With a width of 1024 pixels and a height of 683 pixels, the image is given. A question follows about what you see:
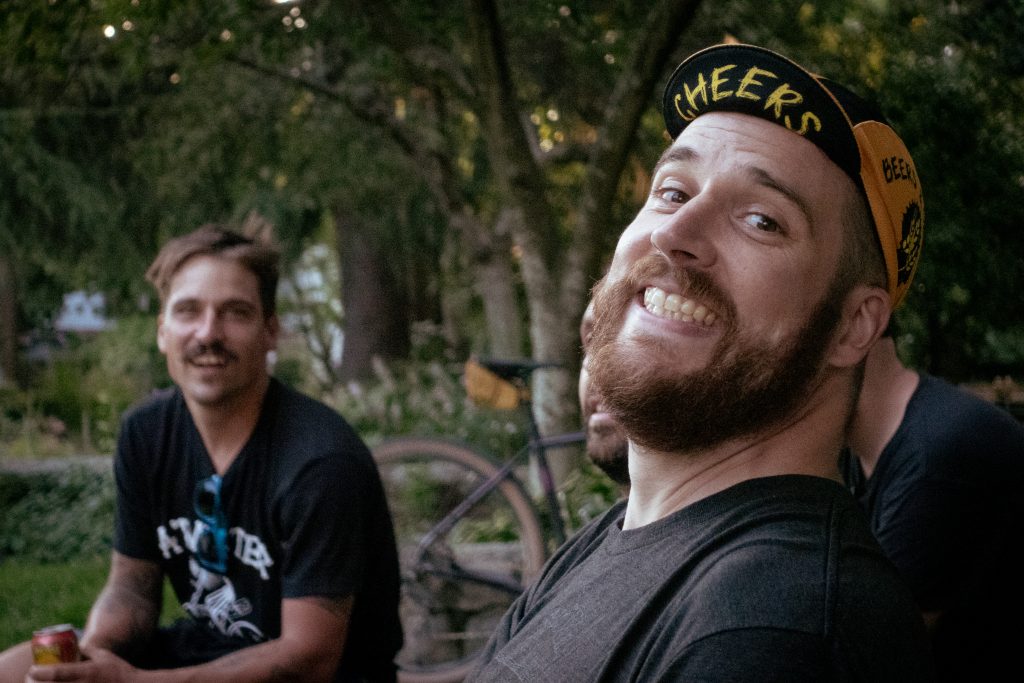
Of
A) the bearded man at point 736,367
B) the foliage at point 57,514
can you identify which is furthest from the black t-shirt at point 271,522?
the foliage at point 57,514

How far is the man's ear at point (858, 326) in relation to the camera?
56.8 inches

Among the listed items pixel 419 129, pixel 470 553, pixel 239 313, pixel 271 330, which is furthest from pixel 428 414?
pixel 239 313

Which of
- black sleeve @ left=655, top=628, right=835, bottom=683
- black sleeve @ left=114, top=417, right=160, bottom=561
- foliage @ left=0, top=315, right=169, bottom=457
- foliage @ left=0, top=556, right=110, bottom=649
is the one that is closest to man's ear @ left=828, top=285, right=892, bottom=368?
black sleeve @ left=655, top=628, right=835, bottom=683

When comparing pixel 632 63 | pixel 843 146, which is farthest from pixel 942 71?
pixel 843 146

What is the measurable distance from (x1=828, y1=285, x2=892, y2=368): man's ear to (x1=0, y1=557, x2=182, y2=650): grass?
4004mm

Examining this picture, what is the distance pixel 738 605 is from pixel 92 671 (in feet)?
5.92

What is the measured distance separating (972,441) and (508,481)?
2486 mm

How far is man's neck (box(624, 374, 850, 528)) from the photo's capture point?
4.58 ft

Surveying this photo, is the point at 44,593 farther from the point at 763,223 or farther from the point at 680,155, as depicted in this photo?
the point at 763,223

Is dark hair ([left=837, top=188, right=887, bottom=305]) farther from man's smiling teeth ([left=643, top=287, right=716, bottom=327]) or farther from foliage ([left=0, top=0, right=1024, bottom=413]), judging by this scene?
foliage ([left=0, top=0, right=1024, bottom=413])

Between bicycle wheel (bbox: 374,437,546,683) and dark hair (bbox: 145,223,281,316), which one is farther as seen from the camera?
bicycle wheel (bbox: 374,437,546,683)

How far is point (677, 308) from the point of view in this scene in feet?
4.67

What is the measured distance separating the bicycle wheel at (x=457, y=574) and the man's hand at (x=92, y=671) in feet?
6.43

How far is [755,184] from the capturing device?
148 centimetres
